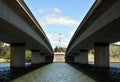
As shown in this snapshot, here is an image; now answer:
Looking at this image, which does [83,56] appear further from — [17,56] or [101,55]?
[17,56]

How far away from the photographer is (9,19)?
28281 mm

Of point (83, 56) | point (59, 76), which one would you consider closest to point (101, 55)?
point (59, 76)

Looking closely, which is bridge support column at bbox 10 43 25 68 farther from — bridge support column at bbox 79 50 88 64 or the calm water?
bridge support column at bbox 79 50 88 64

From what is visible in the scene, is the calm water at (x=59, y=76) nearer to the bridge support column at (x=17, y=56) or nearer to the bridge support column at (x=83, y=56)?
the bridge support column at (x=17, y=56)

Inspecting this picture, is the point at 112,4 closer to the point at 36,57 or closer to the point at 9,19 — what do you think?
the point at 9,19

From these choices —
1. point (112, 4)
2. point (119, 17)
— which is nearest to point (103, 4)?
point (112, 4)

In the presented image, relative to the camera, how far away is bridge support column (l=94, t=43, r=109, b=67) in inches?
2337

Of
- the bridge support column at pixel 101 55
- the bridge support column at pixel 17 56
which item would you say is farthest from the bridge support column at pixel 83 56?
the bridge support column at pixel 17 56

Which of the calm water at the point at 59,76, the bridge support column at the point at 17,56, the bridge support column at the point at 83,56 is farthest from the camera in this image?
the bridge support column at the point at 83,56

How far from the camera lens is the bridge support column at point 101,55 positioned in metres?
59.3

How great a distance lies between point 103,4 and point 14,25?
9.83 metres

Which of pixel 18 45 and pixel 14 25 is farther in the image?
pixel 18 45

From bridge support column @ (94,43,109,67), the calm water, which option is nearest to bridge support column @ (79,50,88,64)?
bridge support column @ (94,43,109,67)

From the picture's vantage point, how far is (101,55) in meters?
59.8
